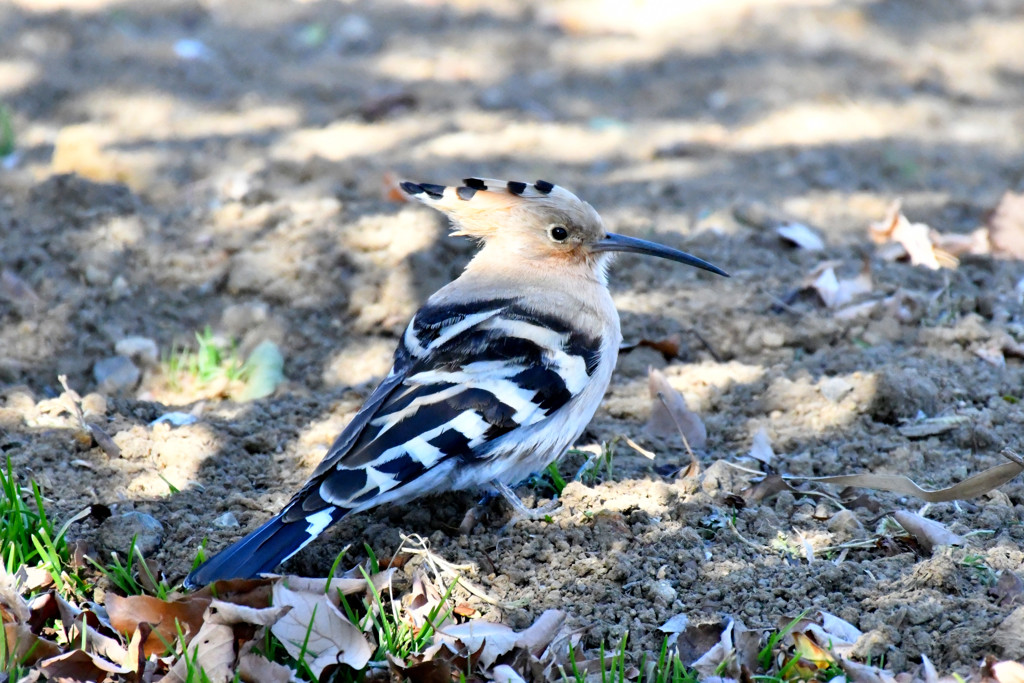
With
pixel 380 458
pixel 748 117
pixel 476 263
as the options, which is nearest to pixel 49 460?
pixel 380 458

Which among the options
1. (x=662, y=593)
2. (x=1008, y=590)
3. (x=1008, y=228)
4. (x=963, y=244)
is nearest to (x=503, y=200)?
(x=662, y=593)

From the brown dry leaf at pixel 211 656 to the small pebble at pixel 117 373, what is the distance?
5.97ft

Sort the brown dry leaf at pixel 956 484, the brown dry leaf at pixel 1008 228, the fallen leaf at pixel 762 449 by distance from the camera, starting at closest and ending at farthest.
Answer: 1. the brown dry leaf at pixel 956 484
2. the fallen leaf at pixel 762 449
3. the brown dry leaf at pixel 1008 228

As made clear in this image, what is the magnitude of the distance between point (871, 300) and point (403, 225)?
1874 mm

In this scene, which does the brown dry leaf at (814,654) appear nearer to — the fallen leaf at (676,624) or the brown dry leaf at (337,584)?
the fallen leaf at (676,624)

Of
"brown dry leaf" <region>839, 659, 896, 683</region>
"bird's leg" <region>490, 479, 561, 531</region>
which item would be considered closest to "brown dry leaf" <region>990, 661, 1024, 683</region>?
"brown dry leaf" <region>839, 659, 896, 683</region>

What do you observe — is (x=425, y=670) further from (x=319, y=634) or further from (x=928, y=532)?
(x=928, y=532)

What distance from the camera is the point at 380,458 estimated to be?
2.81 m

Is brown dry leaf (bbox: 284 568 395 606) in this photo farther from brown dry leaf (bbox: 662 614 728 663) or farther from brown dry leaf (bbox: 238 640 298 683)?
brown dry leaf (bbox: 662 614 728 663)

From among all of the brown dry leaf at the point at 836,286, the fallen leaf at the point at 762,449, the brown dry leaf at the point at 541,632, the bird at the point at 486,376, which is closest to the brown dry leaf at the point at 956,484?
the fallen leaf at the point at 762,449

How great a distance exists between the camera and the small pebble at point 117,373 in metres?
4.08

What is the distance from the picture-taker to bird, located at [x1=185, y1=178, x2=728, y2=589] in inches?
109

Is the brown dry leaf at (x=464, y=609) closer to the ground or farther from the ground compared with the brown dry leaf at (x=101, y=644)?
closer to the ground

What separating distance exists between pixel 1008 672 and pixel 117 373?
10.1 ft
